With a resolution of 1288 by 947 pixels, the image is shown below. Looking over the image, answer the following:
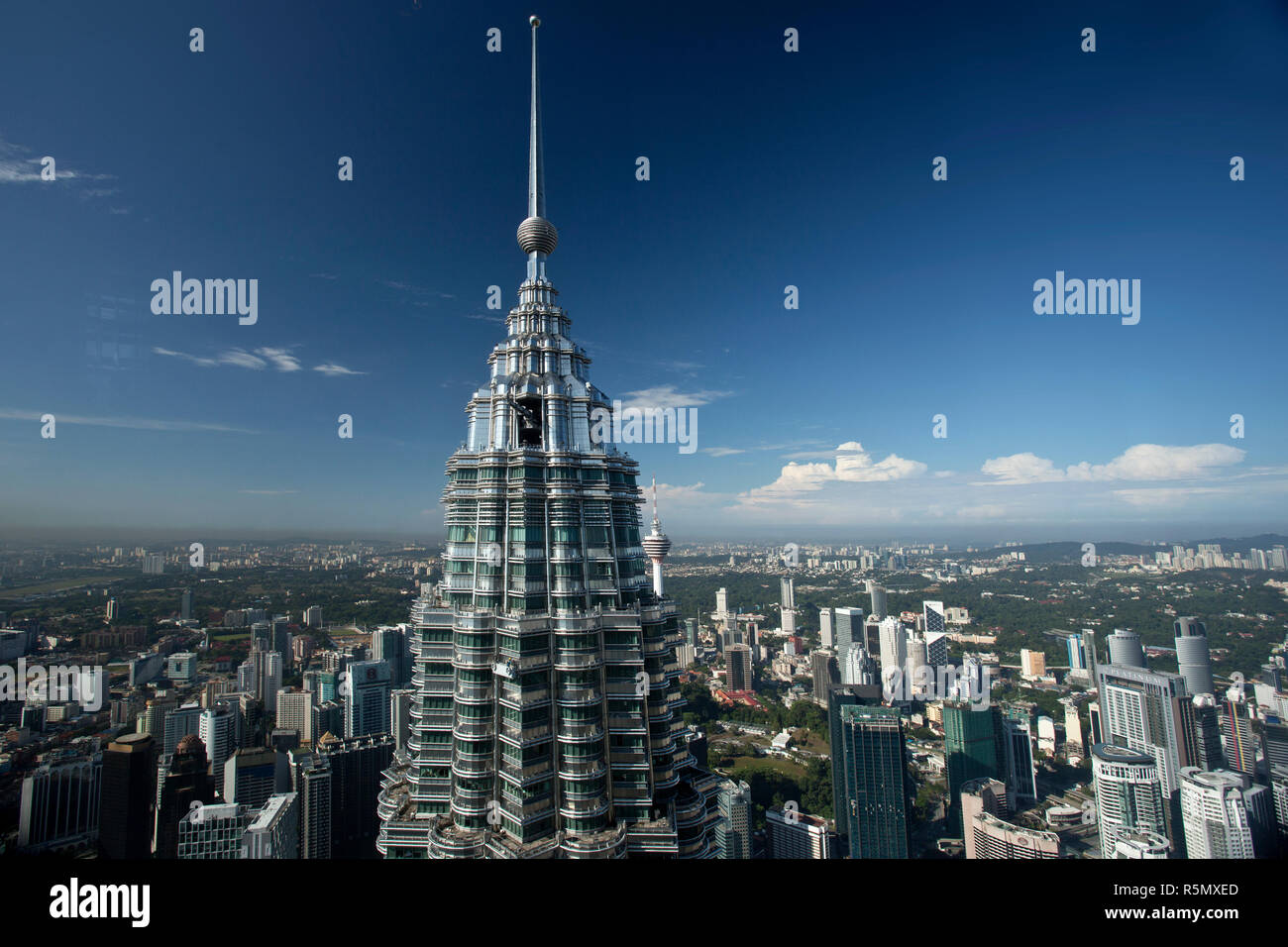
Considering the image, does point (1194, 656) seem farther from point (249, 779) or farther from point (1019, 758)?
point (249, 779)

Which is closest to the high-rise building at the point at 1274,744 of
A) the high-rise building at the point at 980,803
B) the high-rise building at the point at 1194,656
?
the high-rise building at the point at 1194,656

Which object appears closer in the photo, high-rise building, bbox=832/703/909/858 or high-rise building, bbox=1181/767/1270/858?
high-rise building, bbox=1181/767/1270/858

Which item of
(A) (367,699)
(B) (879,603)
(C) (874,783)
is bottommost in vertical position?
(C) (874,783)

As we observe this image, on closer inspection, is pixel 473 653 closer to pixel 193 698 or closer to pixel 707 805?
pixel 707 805

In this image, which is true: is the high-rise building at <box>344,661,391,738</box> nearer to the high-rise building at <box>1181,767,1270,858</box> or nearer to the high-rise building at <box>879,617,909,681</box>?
the high-rise building at <box>1181,767,1270,858</box>

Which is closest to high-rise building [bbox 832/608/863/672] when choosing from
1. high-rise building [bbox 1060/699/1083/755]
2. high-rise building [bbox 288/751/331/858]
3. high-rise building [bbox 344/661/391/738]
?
high-rise building [bbox 1060/699/1083/755]

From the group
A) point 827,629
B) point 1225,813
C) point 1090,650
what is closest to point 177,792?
point 1225,813
